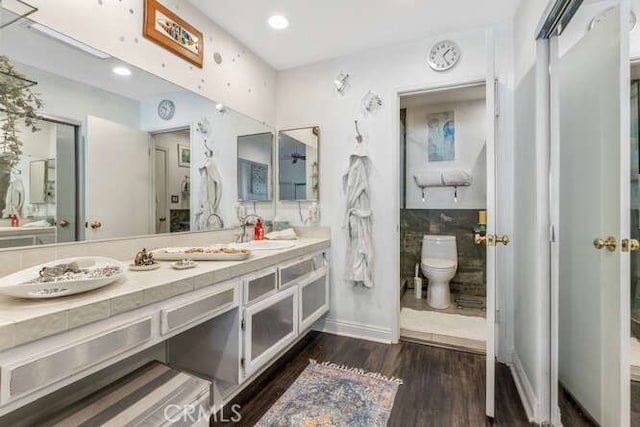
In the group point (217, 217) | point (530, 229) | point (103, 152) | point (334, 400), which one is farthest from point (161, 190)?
point (530, 229)

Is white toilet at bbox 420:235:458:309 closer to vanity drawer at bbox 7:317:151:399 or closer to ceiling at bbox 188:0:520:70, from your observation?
ceiling at bbox 188:0:520:70

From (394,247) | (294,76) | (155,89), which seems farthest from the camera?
(294,76)

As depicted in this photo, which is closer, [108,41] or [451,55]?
[108,41]

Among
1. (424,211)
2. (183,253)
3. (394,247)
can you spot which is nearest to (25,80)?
(183,253)

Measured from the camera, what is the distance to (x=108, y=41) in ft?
5.09

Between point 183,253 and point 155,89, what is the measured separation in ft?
3.31

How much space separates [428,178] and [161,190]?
301cm

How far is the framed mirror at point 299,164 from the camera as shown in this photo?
2.79m

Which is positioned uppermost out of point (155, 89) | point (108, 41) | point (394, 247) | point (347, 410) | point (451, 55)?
point (451, 55)

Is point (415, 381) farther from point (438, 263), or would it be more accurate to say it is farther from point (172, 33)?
point (172, 33)

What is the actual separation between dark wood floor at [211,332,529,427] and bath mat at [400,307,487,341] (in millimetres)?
332

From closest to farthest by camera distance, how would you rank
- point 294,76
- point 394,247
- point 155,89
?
point 155,89
point 394,247
point 294,76

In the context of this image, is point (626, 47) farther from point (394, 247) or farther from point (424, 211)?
point (424, 211)

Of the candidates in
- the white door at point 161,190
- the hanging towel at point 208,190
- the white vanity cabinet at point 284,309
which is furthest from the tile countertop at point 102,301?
the hanging towel at point 208,190
